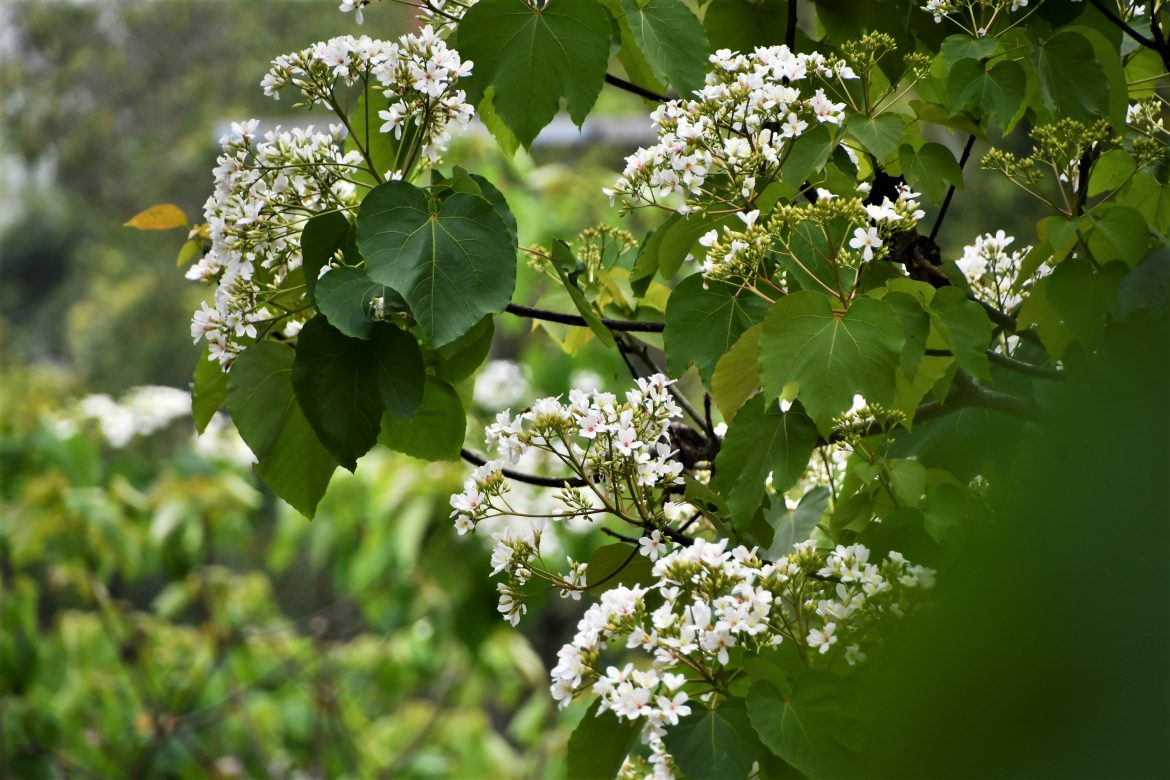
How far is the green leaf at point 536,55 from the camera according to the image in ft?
2.80

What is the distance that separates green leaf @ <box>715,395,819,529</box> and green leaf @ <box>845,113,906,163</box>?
189 mm

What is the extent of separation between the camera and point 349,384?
0.83 m

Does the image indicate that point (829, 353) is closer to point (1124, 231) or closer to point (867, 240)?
point (867, 240)

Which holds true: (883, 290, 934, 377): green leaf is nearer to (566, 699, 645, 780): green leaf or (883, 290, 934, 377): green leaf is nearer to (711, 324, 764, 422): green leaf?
(711, 324, 764, 422): green leaf

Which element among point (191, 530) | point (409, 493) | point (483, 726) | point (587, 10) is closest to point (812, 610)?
point (587, 10)

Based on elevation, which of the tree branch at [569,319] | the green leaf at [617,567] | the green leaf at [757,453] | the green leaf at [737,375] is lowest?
the green leaf at [617,567]

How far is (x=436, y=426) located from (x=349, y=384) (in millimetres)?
114

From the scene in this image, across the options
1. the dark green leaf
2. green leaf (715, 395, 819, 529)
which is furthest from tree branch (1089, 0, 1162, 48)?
the dark green leaf

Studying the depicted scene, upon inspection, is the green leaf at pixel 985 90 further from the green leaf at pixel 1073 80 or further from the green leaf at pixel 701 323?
the green leaf at pixel 701 323

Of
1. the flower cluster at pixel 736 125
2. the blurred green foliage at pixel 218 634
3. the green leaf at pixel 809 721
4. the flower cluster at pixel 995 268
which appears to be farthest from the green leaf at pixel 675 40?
the blurred green foliage at pixel 218 634

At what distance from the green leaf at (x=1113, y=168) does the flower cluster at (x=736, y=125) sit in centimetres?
26

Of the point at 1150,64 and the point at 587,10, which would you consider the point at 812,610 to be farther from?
the point at 1150,64

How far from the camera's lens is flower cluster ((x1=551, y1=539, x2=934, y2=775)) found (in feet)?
2.27

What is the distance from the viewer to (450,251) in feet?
2.74
